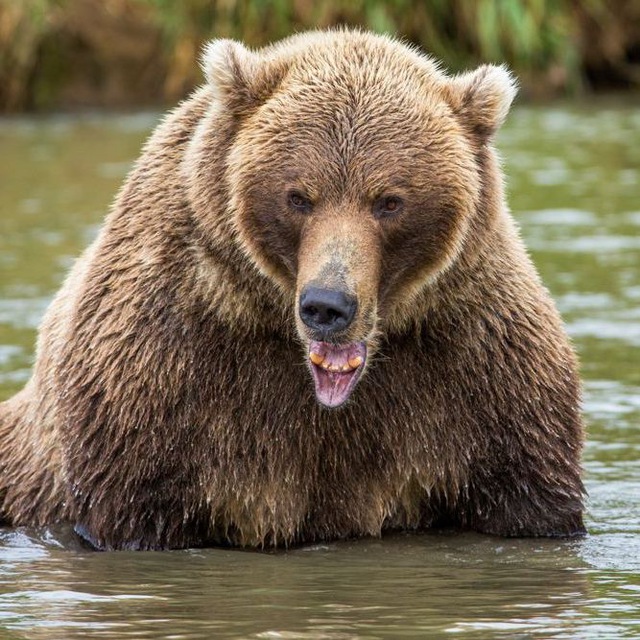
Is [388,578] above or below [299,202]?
below

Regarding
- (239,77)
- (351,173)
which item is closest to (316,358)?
(351,173)

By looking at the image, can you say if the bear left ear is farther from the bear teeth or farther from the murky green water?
the murky green water

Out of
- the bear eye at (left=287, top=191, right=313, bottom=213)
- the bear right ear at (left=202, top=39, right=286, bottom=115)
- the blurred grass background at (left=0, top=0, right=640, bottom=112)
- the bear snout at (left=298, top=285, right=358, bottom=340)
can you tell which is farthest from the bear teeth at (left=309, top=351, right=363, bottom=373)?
the blurred grass background at (left=0, top=0, right=640, bottom=112)

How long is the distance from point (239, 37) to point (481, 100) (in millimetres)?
17976

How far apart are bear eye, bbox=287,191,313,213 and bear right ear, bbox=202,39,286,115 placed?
49 centimetres

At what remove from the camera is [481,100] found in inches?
274

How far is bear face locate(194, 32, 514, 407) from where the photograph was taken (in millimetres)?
6570

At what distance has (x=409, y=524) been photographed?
748cm

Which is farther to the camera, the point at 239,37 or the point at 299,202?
the point at 239,37

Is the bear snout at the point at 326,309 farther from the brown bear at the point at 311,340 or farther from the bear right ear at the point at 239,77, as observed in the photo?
the bear right ear at the point at 239,77

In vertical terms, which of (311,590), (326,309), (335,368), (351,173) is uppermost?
(351,173)

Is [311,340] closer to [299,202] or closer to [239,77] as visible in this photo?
[299,202]

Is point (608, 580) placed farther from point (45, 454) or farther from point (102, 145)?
point (102, 145)

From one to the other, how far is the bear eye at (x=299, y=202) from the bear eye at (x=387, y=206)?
0.25 meters
